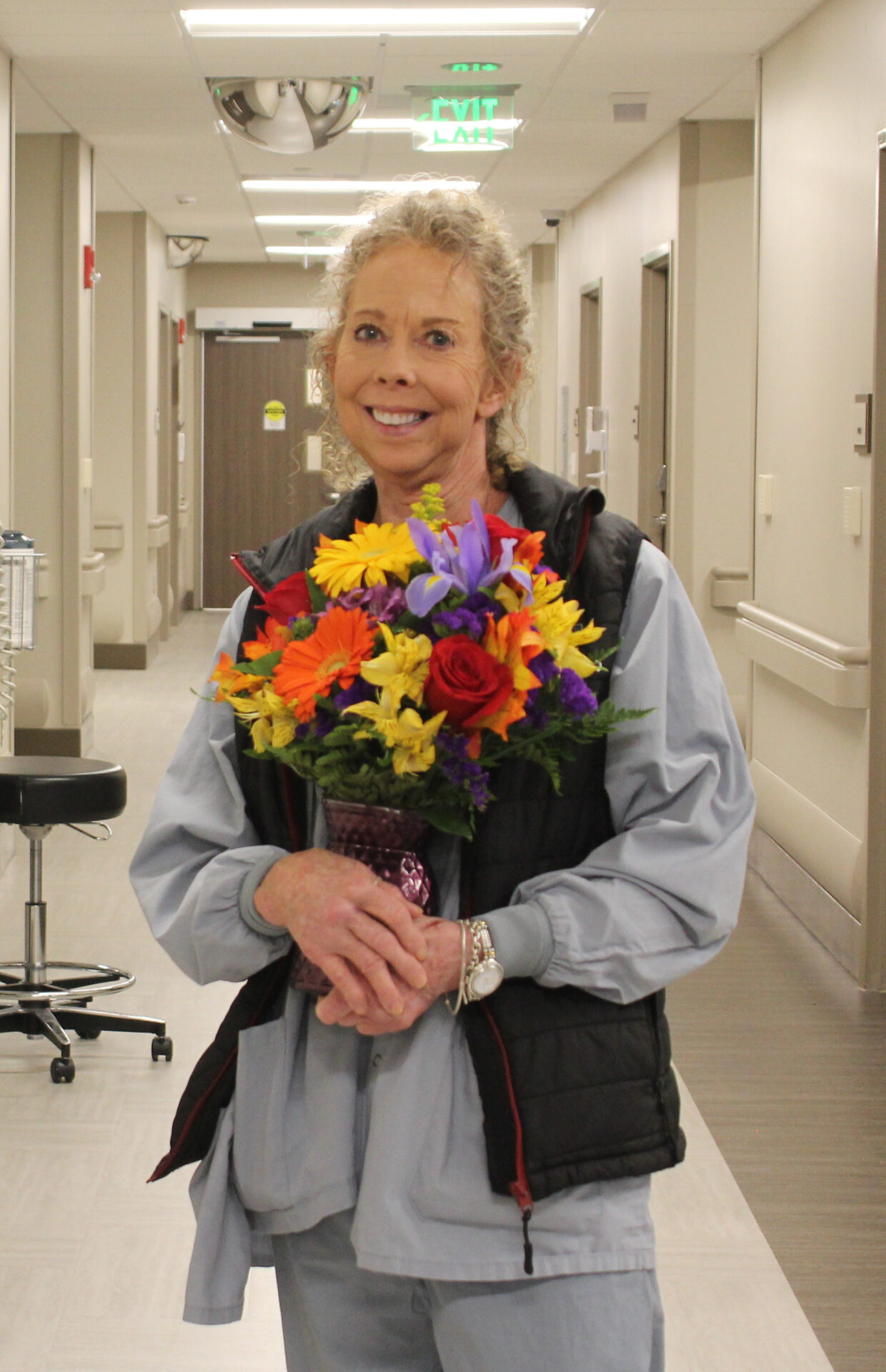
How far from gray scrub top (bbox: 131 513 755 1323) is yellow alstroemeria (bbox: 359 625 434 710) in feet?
0.73

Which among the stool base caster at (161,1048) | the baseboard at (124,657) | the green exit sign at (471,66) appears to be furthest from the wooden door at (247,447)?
the stool base caster at (161,1048)

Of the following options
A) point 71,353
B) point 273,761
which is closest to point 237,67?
point 71,353

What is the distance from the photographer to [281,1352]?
8.96ft

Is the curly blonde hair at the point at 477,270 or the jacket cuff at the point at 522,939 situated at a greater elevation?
the curly blonde hair at the point at 477,270

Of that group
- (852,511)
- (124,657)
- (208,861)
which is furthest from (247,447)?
(208,861)

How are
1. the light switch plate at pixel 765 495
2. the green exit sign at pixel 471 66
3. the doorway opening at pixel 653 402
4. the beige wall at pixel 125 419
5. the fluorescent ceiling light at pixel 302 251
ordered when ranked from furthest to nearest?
the fluorescent ceiling light at pixel 302 251
the beige wall at pixel 125 419
the doorway opening at pixel 653 402
the green exit sign at pixel 471 66
the light switch plate at pixel 765 495

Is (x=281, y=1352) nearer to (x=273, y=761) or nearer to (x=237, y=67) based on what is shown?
(x=273, y=761)

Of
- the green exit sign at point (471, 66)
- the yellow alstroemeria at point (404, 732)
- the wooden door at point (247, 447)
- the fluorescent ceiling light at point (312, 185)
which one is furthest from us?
the wooden door at point (247, 447)

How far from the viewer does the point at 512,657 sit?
124 centimetres

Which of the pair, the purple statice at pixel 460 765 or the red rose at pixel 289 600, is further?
the red rose at pixel 289 600

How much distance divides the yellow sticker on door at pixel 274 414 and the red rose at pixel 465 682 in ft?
47.8

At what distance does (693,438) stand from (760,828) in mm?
2238

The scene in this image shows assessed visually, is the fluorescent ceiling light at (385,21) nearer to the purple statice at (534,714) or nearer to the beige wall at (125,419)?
the purple statice at (534,714)

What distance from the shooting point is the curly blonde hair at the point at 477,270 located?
4.82ft
